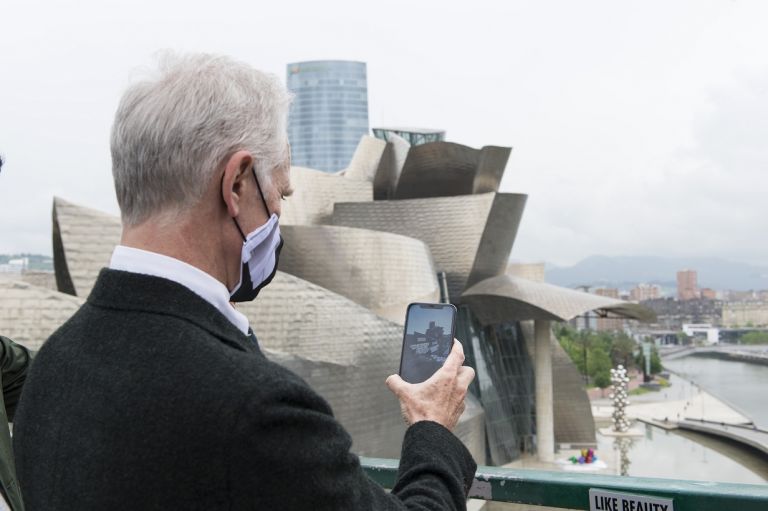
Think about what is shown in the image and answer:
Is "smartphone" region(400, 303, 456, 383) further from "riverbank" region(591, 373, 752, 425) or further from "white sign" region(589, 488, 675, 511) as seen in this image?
"riverbank" region(591, 373, 752, 425)

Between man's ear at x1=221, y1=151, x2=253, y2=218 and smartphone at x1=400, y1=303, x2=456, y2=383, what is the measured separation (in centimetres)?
53

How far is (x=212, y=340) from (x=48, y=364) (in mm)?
360

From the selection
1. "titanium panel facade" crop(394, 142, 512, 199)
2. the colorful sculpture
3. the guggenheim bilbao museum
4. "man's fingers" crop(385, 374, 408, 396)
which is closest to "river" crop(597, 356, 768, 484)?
the colorful sculpture

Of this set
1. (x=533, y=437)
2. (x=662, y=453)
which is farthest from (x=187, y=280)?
(x=662, y=453)

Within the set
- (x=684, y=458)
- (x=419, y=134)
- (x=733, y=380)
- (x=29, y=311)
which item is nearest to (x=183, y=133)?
(x=29, y=311)

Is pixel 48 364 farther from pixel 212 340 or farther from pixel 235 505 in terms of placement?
pixel 235 505

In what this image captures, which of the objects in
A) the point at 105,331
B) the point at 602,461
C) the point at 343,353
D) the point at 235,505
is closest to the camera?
the point at 235,505

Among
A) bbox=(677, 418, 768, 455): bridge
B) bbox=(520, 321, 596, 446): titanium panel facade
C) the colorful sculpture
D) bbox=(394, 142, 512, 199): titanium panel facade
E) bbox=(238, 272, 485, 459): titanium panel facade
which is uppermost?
bbox=(394, 142, 512, 199): titanium panel facade

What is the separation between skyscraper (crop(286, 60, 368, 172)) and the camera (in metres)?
133

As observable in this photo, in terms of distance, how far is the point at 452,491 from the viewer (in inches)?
54.6

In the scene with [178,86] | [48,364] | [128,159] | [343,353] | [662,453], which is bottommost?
[662,453]

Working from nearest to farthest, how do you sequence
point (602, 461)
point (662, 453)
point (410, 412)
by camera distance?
point (410, 412)
point (602, 461)
point (662, 453)

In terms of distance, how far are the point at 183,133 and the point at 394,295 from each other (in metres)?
14.0

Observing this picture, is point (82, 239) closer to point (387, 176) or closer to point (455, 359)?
point (455, 359)
